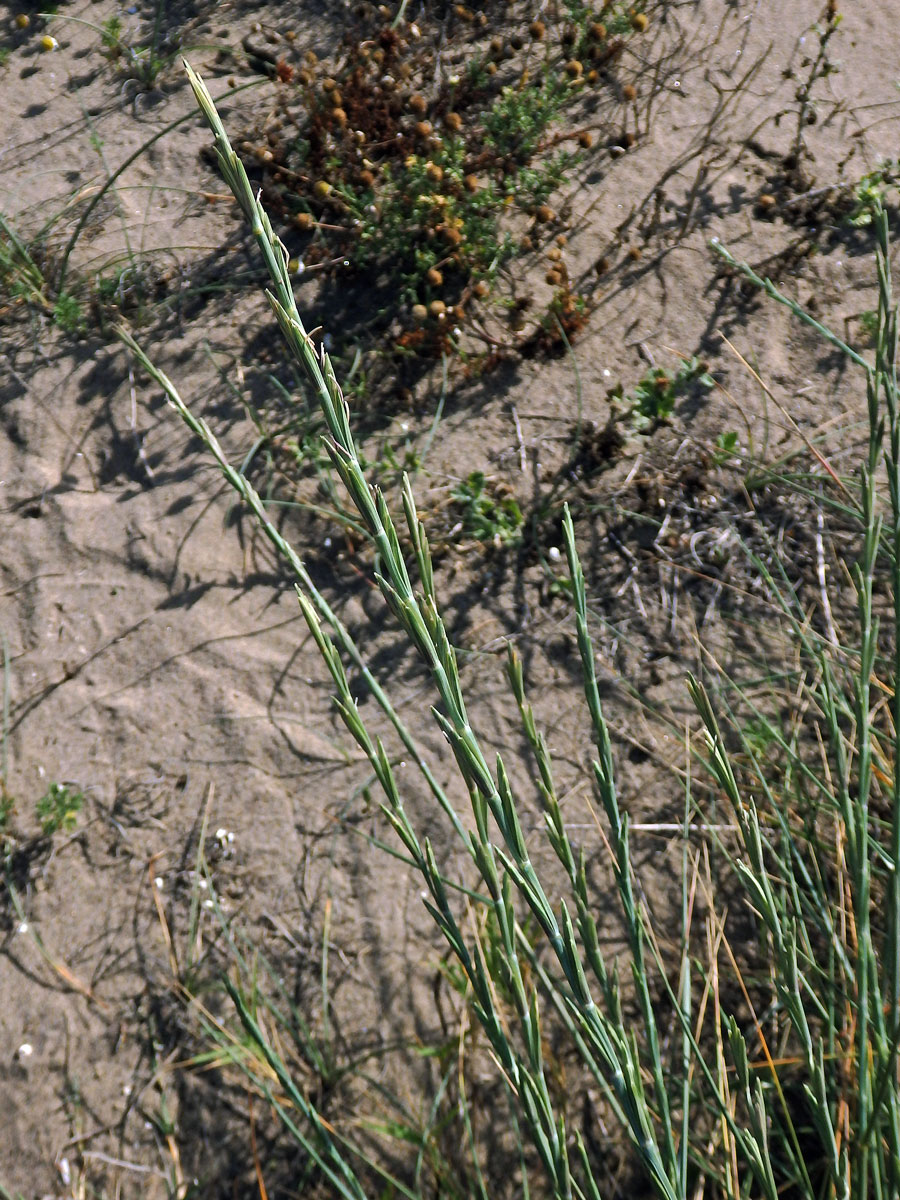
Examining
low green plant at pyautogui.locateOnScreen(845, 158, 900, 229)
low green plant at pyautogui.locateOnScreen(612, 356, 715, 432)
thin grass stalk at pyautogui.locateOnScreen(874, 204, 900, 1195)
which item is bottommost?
low green plant at pyautogui.locateOnScreen(612, 356, 715, 432)

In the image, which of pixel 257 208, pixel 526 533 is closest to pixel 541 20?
pixel 526 533

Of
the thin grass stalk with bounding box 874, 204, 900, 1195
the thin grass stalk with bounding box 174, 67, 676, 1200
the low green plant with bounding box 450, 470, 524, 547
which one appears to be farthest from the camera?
the low green plant with bounding box 450, 470, 524, 547

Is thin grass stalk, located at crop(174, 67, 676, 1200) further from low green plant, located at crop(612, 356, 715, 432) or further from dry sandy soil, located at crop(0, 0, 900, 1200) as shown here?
low green plant, located at crop(612, 356, 715, 432)

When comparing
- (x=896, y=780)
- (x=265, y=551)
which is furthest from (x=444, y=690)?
(x=265, y=551)

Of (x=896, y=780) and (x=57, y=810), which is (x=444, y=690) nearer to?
(x=896, y=780)

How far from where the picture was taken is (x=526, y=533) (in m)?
2.98

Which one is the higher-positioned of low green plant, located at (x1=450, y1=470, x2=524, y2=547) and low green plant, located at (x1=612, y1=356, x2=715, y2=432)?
low green plant, located at (x1=612, y1=356, x2=715, y2=432)

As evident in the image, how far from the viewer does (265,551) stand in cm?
301

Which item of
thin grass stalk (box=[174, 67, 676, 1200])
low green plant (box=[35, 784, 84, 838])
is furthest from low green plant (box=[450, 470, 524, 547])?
thin grass stalk (box=[174, 67, 676, 1200])

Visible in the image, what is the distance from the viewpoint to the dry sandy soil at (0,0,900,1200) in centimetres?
238

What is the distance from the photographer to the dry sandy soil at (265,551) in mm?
2379

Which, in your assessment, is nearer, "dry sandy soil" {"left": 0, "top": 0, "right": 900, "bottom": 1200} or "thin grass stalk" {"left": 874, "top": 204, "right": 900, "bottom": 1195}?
"thin grass stalk" {"left": 874, "top": 204, "right": 900, "bottom": 1195}

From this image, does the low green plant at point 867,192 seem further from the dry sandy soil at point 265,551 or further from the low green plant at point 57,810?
the low green plant at point 57,810

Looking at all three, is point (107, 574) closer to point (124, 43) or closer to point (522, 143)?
point (522, 143)
